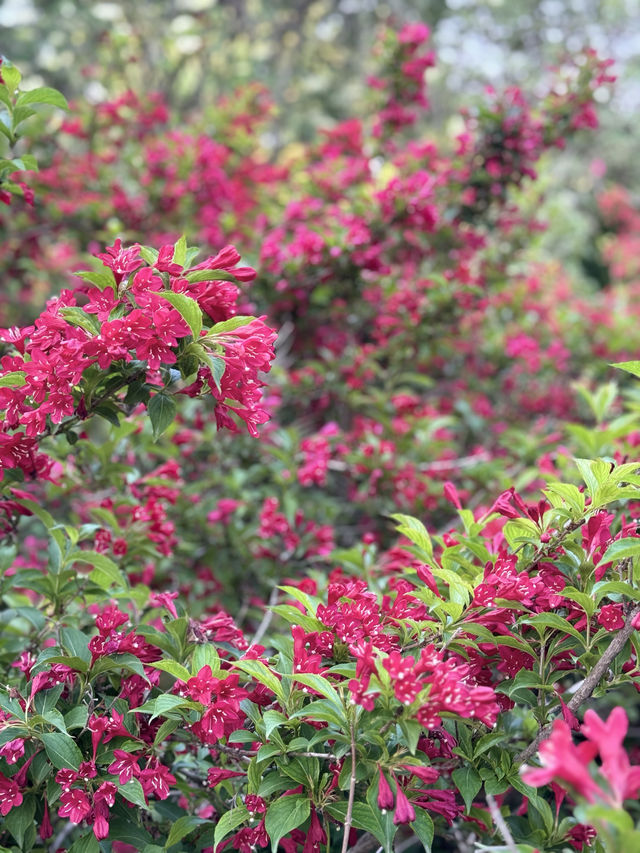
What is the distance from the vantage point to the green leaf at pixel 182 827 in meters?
1.48

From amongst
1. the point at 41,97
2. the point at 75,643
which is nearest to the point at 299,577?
the point at 75,643

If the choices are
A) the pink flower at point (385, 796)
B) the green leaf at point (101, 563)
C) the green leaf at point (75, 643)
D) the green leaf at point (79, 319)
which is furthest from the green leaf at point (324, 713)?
the green leaf at point (79, 319)

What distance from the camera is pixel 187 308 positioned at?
138 cm

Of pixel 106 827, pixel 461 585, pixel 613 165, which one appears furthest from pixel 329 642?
pixel 613 165

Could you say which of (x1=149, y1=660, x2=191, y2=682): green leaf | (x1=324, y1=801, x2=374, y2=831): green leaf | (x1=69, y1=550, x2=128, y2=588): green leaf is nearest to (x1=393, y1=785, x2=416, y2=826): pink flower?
(x1=324, y1=801, x2=374, y2=831): green leaf

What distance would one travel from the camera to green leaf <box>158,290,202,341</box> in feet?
4.46

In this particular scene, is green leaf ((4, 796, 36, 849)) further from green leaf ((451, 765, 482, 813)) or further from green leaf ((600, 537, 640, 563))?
green leaf ((600, 537, 640, 563))

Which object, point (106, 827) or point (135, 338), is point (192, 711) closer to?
point (106, 827)

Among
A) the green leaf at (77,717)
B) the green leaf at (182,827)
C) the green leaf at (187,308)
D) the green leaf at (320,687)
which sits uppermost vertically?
the green leaf at (187,308)

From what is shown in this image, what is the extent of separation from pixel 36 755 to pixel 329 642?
26.8 inches

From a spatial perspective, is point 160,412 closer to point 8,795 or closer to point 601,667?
point 8,795

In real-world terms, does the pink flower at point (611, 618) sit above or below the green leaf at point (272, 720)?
above

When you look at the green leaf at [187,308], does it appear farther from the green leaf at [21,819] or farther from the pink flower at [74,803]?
the green leaf at [21,819]

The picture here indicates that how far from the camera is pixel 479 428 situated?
411 centimetres
